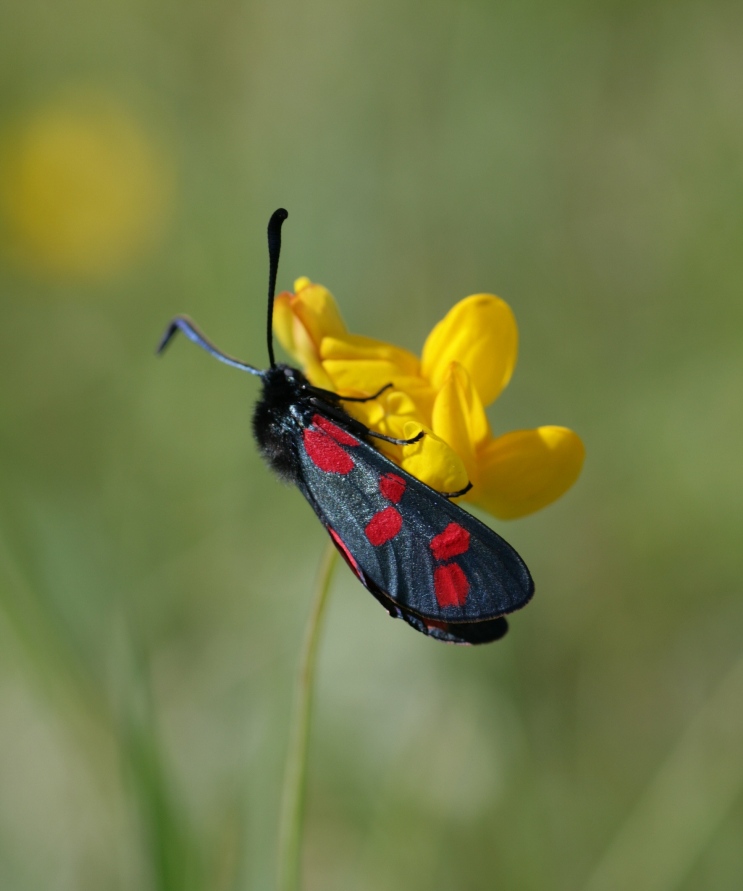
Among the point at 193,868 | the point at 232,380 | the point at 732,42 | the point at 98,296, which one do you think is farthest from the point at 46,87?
the point at 193,868

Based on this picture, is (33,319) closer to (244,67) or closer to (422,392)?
(244,67)

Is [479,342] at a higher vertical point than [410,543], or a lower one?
higher

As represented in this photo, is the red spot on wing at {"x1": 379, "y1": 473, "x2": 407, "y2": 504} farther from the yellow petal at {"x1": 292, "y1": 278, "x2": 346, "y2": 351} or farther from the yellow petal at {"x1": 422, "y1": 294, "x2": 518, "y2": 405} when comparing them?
the yellow petal at {"x1": 292, "y1": 278, "x2": 346, "y2": 351}

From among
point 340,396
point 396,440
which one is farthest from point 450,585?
point 340,396

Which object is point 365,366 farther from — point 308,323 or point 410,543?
point 410,543

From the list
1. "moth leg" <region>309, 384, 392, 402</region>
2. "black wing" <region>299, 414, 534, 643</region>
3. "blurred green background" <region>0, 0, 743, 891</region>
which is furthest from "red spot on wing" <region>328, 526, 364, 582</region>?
"blurred green background" <region>0, 0, 743, 891</region>

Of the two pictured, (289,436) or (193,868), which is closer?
(289,436)
